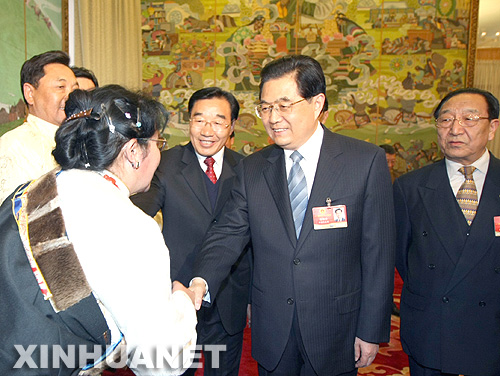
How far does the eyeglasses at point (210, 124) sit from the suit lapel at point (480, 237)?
4.54 ft

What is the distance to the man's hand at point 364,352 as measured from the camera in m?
1.64

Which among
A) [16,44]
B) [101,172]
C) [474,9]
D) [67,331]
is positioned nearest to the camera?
[67,331]

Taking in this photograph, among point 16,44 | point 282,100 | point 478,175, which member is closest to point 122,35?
point 16,44

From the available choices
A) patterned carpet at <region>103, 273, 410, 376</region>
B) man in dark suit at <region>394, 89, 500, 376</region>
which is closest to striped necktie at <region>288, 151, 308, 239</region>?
man in dark suit at <region>394, 89, 500, 376</region>

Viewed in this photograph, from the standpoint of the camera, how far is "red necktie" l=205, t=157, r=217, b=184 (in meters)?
2.35

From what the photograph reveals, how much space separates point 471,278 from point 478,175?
1.68 feet

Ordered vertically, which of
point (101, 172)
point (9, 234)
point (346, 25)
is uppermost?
point (346, 25)

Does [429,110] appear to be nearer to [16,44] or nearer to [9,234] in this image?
[16,44]

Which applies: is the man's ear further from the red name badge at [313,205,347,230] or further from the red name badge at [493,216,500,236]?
the red name badge at [493,216,500,236]

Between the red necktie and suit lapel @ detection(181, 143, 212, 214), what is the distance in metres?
0.06

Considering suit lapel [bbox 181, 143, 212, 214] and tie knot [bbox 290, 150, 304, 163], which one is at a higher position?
tie knot [bbox 290, 150, 304, 163]

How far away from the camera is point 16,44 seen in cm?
337

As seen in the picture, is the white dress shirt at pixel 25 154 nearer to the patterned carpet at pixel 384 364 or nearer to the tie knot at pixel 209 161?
the tie knot at pixel 209 161

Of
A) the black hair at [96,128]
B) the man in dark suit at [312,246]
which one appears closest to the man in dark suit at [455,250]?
the man in dark suit at [312,246]
